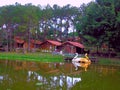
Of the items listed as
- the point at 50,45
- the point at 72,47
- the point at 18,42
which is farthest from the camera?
the point at 18,42

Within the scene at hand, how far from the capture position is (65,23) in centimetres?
6831

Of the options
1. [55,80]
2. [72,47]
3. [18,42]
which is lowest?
[55,80]

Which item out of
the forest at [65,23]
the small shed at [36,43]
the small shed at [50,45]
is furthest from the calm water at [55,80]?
the small shed at [36,43]

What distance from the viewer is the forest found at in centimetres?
3769

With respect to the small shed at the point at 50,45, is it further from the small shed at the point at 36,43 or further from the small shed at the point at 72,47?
the small shed at the point at 36,43

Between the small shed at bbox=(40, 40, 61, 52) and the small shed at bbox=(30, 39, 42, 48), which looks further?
the small shed at bbox=(30, 39, 42, 48)

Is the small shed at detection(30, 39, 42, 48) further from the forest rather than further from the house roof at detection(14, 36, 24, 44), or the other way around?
the house roof at detection(14, 36, 24, 44)

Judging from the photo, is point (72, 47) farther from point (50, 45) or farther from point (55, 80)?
point (55, 80)

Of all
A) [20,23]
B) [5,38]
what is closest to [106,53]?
[20,23]

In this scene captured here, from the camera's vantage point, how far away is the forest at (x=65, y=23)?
1484 inches

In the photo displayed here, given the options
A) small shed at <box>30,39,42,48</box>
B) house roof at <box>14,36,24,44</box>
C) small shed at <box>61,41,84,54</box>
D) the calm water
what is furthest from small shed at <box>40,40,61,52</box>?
the calm water

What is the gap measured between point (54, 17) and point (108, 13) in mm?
31785

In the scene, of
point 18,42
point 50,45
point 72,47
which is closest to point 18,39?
point 18,42

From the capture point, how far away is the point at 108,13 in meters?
38.0
